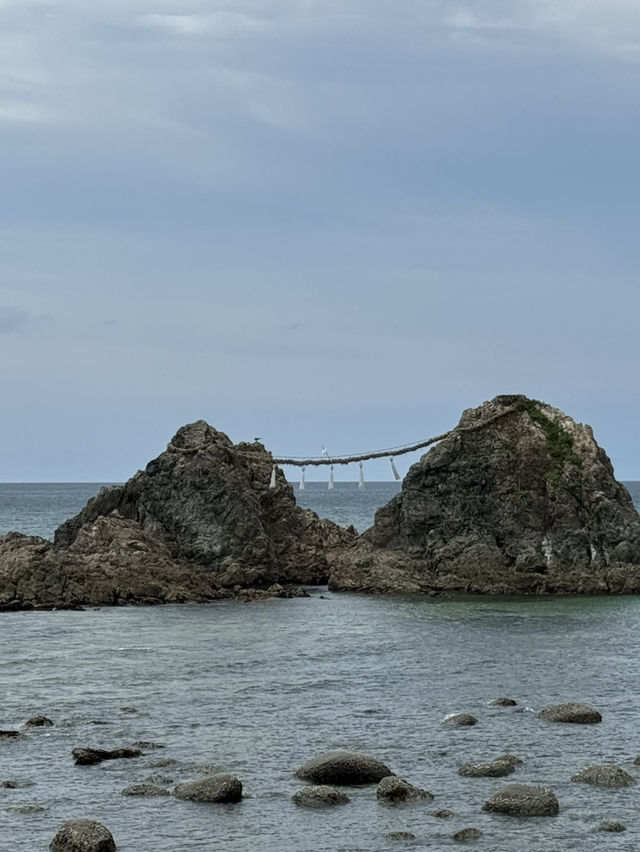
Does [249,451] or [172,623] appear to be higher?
[249,451]

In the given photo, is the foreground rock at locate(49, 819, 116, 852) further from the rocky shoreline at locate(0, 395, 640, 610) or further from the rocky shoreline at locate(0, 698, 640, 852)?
the rocky shoreline at locate(0, 395, 640, 610)

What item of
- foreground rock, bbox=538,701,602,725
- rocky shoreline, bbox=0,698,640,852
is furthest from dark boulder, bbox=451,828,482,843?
foreground rock, bbox=538,701,602,725

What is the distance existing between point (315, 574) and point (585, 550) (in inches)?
765

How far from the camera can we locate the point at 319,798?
31797 mm

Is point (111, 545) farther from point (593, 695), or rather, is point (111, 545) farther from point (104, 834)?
point (104, 834)

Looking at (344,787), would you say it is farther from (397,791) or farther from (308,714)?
(308,714)

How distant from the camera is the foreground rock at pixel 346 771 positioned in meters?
33.7

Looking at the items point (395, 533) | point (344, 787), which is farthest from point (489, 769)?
point (395, 533)

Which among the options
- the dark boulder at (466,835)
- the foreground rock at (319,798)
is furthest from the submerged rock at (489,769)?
the dark boulder at (466,835)

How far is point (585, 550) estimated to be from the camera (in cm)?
8175

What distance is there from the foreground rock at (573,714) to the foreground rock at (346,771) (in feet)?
31.4

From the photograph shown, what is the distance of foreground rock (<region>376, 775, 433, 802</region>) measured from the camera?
32.0 meters

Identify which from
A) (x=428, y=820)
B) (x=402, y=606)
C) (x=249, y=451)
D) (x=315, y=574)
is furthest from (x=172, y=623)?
(x=428, y=820)

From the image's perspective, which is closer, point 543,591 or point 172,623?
point 172,623
